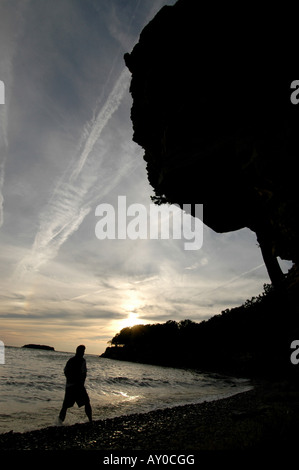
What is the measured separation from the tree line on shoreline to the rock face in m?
4.77

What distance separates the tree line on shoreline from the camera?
23773 millimetres

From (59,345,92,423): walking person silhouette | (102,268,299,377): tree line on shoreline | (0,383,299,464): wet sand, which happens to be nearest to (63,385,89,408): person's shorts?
(59,345,92,423): walking person silhouette

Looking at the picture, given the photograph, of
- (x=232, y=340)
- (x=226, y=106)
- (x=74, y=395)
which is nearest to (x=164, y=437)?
(x=74, y=395)

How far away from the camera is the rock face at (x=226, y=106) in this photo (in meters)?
9.04

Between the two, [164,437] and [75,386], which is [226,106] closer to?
[75,386]

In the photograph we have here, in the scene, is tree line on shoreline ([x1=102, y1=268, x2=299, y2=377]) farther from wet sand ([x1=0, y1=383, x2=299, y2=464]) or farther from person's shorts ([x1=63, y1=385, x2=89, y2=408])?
person's shorts ([x1=63, y1=385, x2=89, y2=408])

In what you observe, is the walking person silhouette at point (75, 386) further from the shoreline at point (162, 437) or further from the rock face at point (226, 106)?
the rock face at point (226, 106)

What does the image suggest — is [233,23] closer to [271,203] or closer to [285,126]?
[285,126]

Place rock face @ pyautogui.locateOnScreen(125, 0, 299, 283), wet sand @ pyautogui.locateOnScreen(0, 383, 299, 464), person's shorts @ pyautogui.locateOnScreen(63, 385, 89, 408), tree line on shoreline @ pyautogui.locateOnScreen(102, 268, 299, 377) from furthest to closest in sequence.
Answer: tree line on shoreline @ pyautogui.locateOnScreen(102, 268, 299, 377)
rock face @ pyautogui.locateOnScreen(125, 0, 299, 283)
person's shorts @ pyautogui.locateOnScreen(63, 385, 89, 408)
wet sand @ pyautogui.locateOnScreen(0, 383, 299, 464)

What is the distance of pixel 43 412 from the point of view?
10719 mm

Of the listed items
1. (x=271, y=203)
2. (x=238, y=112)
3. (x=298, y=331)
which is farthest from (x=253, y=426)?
(x=238, y=112)

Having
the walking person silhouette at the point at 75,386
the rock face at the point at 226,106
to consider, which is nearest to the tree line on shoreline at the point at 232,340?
the rock face at the point at 226,106

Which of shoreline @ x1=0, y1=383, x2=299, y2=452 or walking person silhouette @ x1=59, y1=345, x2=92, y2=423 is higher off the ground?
walking person silhouette @ x1=59, y1=345, x2=92, y2=423

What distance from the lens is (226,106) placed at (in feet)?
36.5
